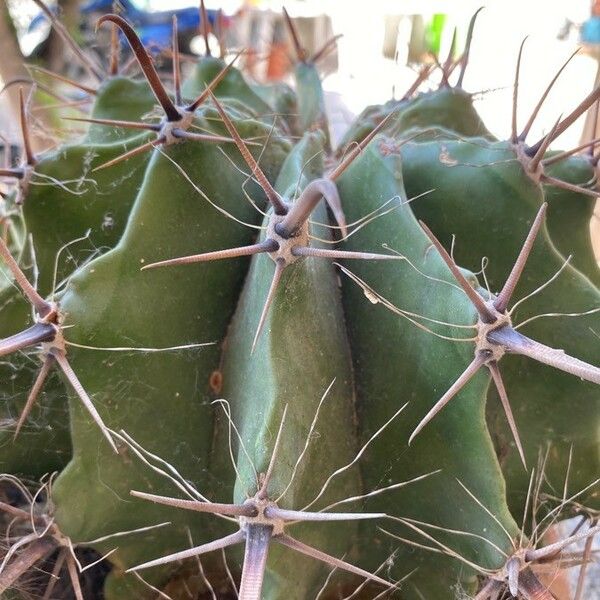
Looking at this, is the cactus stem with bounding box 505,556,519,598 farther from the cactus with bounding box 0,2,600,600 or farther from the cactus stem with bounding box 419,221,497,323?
the cactus stem with bounding box 419,221,497,323

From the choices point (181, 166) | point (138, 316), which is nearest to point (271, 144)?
point (181, 166)

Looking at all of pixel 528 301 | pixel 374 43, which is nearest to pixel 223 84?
pixel 528 301

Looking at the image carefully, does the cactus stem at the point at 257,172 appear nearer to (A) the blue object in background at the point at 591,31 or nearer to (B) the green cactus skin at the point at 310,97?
(B) the green cactus skin at the point at 310,97

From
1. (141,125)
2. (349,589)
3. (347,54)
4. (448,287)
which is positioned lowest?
(349,589)

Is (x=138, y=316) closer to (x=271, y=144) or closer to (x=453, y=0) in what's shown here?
(x=271, y=144)

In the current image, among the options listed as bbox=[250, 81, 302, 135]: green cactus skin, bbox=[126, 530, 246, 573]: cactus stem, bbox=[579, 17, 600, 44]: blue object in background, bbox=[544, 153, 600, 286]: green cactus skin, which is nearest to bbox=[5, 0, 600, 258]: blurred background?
bbox=[579, 17, 600, 44]: blue object in background

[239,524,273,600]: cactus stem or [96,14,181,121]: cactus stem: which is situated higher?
[96,14,181,121]: cactus stem

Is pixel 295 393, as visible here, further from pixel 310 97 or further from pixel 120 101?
pixel 310 97
